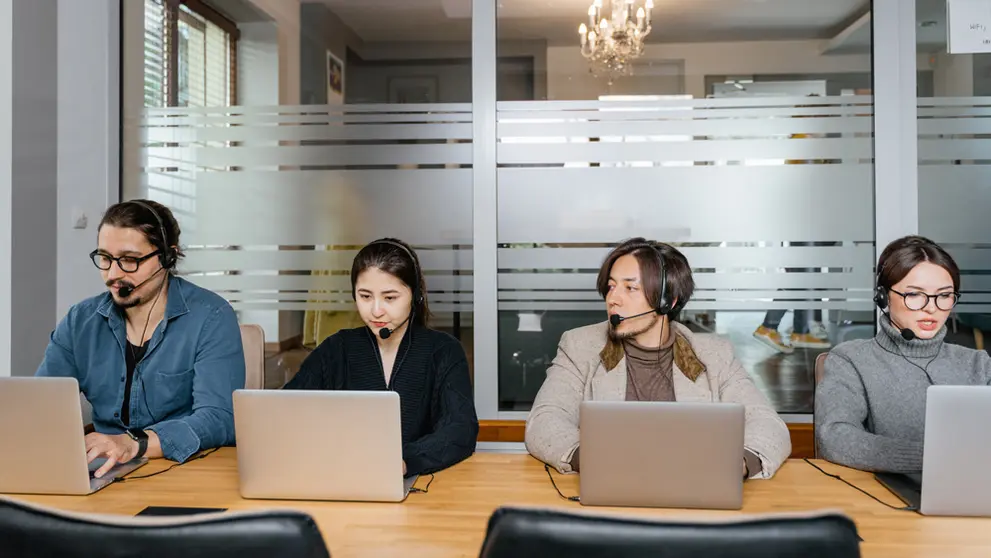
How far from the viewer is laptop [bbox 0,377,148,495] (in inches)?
57.6

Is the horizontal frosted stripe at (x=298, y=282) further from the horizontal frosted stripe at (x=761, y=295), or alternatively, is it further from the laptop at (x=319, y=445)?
the laptop at (x=319, y=445)

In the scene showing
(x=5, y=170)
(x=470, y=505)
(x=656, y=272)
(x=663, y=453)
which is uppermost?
(x=5, y=170)

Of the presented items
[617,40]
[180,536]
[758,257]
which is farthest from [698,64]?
[180,536]

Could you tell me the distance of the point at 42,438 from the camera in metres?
1.48

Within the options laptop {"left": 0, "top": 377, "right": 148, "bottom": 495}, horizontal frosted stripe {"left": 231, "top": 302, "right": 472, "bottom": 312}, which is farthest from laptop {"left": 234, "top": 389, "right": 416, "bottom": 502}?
horizontal frosted stripe {"left": 231, "top": 302, "right": 472, "bottom": 312}

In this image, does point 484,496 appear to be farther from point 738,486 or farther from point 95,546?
point 95,546

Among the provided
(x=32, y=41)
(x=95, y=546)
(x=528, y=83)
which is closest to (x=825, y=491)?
(x=95, y=546)

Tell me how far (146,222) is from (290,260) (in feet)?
3.47

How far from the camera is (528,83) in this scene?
3.02 metres

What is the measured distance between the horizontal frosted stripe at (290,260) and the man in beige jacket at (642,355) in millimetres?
1060

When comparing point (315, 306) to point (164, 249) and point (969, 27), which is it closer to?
point (164, 249)

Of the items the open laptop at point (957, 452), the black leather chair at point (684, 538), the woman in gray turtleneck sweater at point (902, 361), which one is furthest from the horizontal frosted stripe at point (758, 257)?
the black leather chair at point (684, 538)

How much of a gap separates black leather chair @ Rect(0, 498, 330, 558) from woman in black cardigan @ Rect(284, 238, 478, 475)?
3.68 ft

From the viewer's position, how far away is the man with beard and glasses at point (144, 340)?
6.61ft
